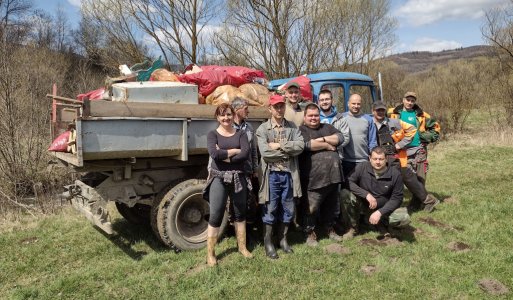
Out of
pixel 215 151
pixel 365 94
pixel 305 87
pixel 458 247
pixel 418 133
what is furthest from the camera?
pixel 365 94

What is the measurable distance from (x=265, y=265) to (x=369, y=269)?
3.44 ft

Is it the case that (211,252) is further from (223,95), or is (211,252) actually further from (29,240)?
(29,240)

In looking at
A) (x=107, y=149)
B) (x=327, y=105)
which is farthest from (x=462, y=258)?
(x=107, y=149)

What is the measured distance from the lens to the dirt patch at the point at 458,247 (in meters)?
4.37

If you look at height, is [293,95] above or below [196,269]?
above

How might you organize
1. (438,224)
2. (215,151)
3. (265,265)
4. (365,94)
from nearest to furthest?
1. (215,151)
2. (265,265)
3. (438,224)
4. (365,94)

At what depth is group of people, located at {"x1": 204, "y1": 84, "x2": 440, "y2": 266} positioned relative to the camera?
13.1 feet

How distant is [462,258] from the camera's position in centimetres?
408

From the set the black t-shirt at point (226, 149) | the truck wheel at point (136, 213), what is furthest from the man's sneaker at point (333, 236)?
the truck wheel at point (136, 213)

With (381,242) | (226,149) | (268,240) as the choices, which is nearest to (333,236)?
(381,242)

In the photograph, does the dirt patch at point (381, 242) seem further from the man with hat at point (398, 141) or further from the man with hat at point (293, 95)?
the man with hat at point (293, 95)

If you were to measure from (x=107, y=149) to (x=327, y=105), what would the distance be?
100 inches

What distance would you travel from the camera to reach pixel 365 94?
251 inches

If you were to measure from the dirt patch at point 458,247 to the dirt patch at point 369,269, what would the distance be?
1069 mm
